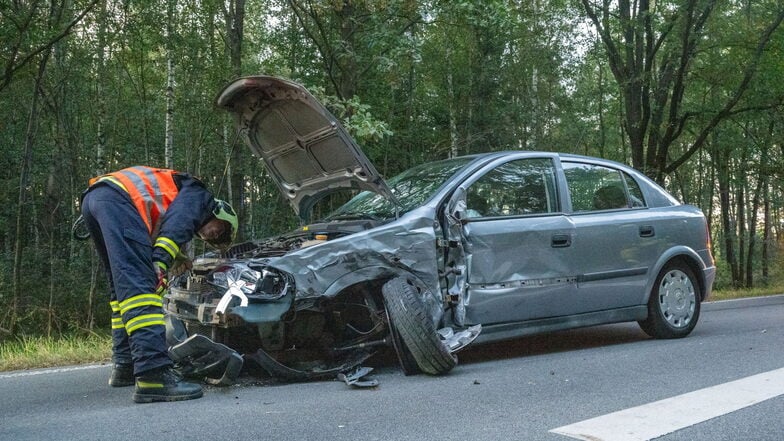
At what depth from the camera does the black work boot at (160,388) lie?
362 centimetres

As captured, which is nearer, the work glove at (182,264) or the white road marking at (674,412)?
the white road marking at (674,412)

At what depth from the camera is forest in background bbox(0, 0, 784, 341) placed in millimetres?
10930

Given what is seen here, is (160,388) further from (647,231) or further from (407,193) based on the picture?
(647,231)

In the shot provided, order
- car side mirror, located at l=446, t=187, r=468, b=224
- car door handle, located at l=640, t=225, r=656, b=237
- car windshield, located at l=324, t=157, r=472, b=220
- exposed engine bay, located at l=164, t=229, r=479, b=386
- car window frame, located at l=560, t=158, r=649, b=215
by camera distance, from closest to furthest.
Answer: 1. exposed engine bay, located at l=164, t=229, r=479, b=386
2. car side mirror, located at l=446, t=187, r=468, b=224
3. car windshield, located at l=324, t=157, r=472, b=220
4. car window frame, located at l=560, t=158, r=649, b=215
5. car door handle, located at l=640, t=225, r=656, b=237

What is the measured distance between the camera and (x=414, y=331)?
4.10 metres

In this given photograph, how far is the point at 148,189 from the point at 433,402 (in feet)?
6.89

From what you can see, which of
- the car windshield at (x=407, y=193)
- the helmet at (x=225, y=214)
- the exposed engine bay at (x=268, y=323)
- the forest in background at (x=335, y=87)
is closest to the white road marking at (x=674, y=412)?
the exposed engine bay at (x=268, y=323)

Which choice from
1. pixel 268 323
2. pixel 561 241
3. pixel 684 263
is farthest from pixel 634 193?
pixel 268 323

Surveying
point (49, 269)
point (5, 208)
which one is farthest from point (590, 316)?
point (5, 208)

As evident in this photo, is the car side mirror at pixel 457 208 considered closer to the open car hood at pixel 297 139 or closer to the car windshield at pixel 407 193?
the car windshield at pixel 407 193

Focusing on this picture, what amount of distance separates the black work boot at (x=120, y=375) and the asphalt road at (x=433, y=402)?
0.35 feet

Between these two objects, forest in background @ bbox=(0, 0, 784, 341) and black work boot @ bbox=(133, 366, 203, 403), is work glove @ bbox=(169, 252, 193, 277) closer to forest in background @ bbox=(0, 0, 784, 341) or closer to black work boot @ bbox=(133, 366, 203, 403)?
black work boot @ bbox=(133, 366, 203, 403)

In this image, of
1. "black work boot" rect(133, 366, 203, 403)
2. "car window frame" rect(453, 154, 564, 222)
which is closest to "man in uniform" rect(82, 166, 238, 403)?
"black work boot" rect(133, 366, 203, 403)

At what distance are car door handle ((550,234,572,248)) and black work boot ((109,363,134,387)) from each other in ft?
10.5
